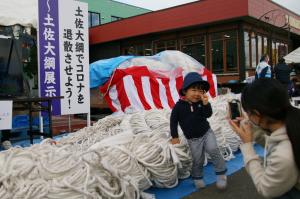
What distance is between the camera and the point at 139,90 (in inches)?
314

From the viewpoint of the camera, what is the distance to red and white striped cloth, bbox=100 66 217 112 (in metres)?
7.94

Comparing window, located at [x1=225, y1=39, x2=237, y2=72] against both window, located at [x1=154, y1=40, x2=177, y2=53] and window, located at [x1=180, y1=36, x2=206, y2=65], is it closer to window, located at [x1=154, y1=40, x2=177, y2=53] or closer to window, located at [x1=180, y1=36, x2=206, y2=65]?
window, located at [x1=180, y1=36, x2=206, y2=65]

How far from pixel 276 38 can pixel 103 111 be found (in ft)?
47.1

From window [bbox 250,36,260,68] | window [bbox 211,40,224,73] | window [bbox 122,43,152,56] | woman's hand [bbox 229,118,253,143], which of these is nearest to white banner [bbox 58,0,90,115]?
woman's hand [bbox 229,118,253,143]

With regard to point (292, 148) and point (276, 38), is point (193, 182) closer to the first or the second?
point (292, 148)

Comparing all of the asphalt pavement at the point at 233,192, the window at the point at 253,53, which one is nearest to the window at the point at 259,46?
the window at the point at 253,53

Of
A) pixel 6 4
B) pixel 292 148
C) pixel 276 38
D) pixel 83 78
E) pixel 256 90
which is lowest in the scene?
pixel 292 148

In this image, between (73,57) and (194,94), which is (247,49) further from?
(194,94)

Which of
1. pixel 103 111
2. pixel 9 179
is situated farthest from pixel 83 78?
pixel 9 179

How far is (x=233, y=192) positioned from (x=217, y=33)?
46.6 ft

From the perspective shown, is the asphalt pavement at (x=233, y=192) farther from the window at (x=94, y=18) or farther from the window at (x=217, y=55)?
the window at (x=94, y=18)

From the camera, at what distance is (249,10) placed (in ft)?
49.8

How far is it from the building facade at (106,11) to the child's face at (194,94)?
23.2 m

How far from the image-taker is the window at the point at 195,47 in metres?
17.8
